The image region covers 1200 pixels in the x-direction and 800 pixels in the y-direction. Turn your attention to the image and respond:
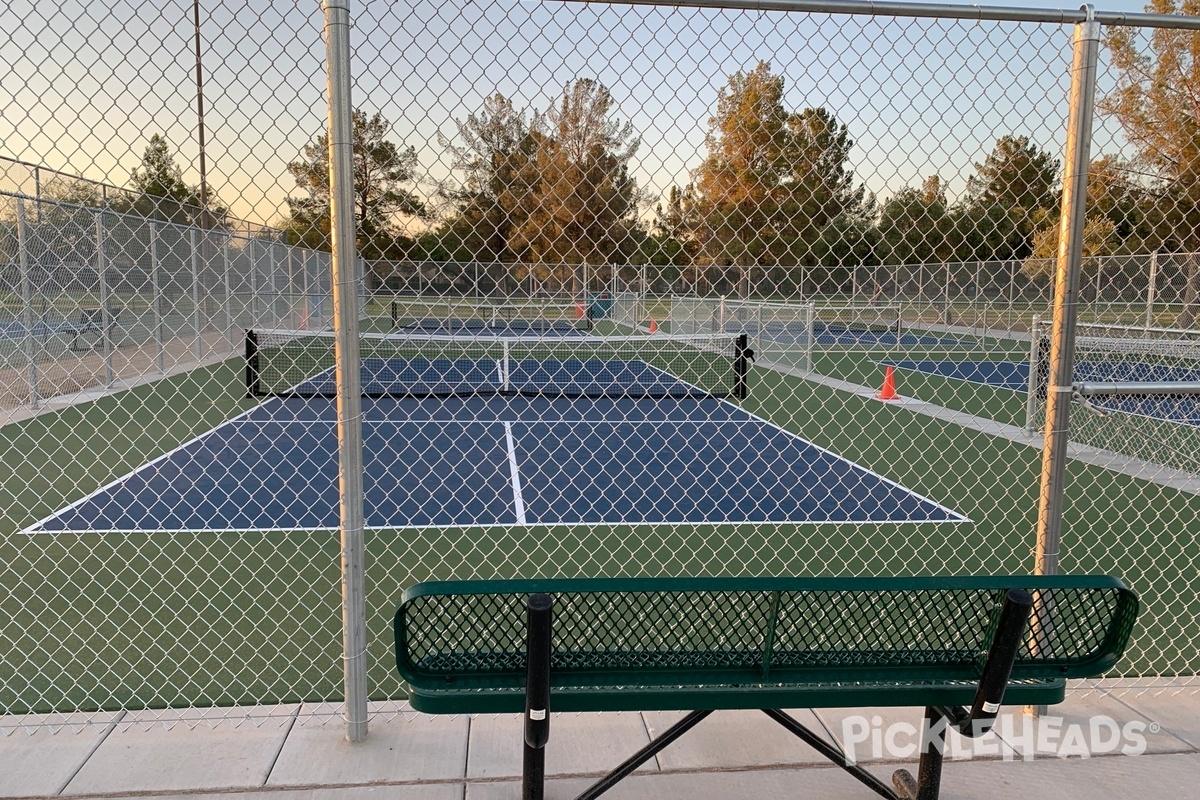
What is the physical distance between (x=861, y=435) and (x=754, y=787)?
8.19m

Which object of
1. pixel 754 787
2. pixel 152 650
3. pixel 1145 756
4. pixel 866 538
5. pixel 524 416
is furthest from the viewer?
pixel 524 416

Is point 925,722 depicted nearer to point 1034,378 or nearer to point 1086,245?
point 1034,378

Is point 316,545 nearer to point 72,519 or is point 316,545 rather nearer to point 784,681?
point 72,519

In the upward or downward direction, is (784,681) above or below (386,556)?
above

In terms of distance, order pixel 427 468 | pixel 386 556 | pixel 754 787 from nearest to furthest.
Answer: pixel 754 787 < pixel 386 556 < pixel 427 468

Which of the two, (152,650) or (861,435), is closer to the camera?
(152,650)

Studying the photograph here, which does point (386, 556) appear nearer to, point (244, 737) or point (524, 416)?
point (244, 737)

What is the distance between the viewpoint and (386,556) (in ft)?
19.1

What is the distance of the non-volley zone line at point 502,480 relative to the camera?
6.83 metres

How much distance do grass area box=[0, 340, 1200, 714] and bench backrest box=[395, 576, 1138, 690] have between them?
152cm

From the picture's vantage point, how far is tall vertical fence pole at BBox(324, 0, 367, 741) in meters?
2.76

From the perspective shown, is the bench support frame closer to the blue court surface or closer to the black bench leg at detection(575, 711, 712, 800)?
the black bench leg at detection(575, 711, 712, 800)

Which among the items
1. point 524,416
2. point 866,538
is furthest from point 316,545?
point 524,416

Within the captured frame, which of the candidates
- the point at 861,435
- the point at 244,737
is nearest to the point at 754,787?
the point at 244,737
